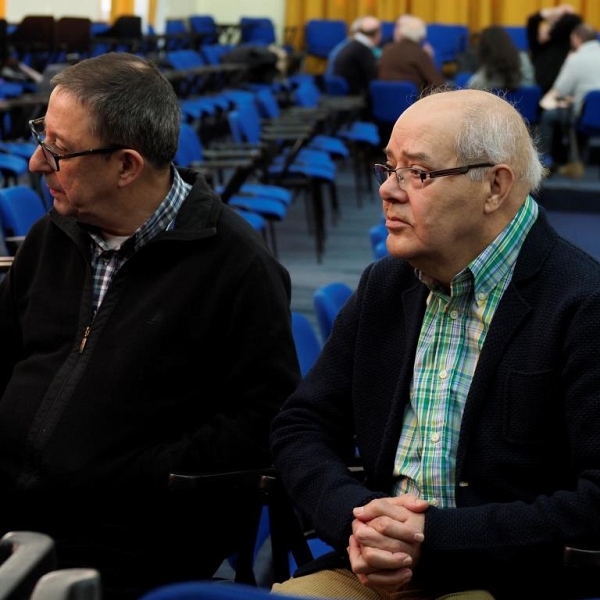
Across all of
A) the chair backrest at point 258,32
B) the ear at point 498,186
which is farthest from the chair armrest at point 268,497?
the chair backrest at point 258,32

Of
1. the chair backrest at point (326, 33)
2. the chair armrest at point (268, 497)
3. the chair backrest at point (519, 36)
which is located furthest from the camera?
the chair backrest at point (326, 33)

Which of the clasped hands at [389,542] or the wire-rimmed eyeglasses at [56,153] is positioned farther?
the wire-rimmed eyeglasses at [56,153]

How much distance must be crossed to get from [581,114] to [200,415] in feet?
29.4

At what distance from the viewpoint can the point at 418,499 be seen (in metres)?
1.92

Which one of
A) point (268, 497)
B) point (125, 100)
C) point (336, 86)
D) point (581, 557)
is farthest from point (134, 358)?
point (336, 86)

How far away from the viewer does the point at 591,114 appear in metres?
10.7

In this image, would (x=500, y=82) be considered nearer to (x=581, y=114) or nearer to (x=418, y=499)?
(x=581, y=114)

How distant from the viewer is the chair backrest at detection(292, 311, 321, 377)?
2773 mm

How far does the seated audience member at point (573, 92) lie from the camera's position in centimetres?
1099

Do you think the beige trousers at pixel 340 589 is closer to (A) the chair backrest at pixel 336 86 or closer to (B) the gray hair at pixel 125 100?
(B) the gray hair at pixel 125 100

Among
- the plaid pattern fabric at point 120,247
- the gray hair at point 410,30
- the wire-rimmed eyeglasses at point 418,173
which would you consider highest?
the gray hair at point 410,30

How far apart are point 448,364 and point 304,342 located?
2.72 feet

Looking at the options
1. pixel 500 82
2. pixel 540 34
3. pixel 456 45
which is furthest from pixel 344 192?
pixel 456 45

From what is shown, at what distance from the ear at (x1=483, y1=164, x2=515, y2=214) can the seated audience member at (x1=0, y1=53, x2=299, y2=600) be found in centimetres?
55
